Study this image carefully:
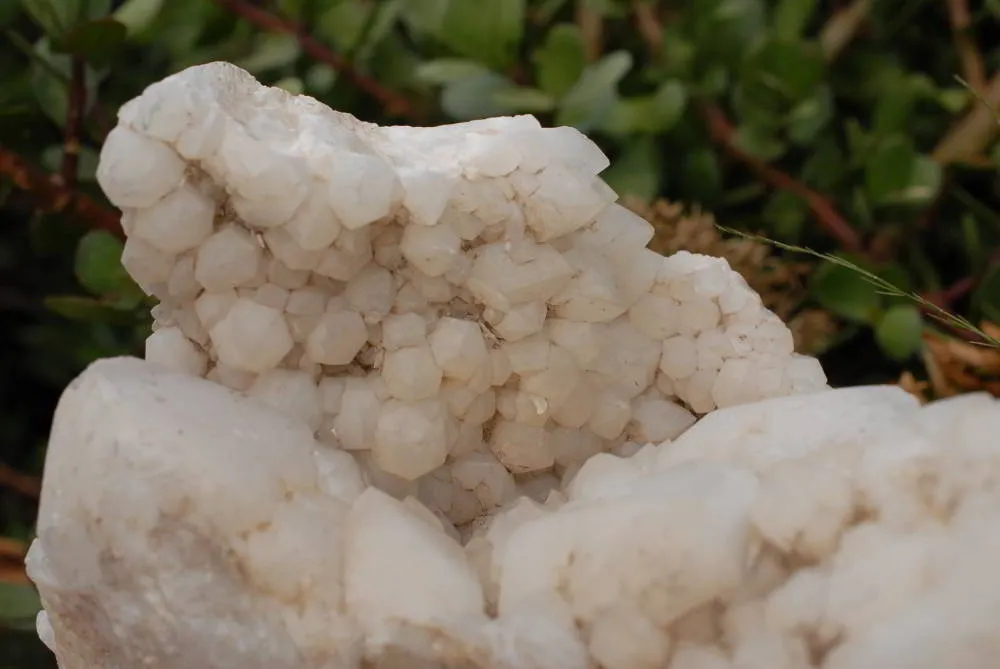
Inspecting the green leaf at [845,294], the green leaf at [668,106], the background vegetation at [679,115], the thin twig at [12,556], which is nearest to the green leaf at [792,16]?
the background vegetation at [679,115]

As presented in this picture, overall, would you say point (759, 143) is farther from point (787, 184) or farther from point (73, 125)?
point (73, 125)

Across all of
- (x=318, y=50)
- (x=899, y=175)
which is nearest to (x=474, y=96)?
(x=318, y=50)

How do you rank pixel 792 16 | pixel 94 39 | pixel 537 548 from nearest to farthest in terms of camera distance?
pixel 537 548 → pixel 94 39 → pixel 792 16

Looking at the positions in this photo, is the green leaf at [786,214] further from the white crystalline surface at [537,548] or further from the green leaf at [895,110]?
the white crystalline surface at [537,548]

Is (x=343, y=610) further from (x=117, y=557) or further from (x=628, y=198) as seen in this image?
(x=628, y=198)

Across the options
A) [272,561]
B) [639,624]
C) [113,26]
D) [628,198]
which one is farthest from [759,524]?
[113,26]

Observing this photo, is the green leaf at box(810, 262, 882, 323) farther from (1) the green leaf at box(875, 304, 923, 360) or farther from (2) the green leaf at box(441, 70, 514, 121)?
(2) the green leaf at box(441, 70, 514, 121)
